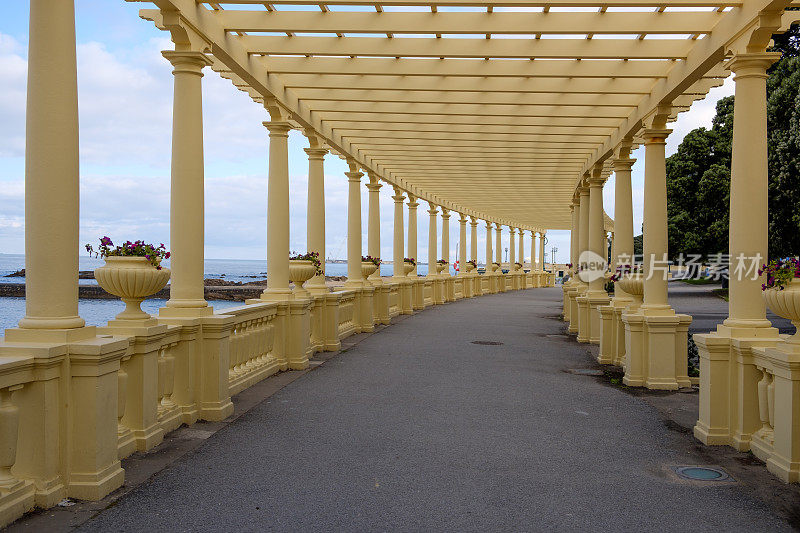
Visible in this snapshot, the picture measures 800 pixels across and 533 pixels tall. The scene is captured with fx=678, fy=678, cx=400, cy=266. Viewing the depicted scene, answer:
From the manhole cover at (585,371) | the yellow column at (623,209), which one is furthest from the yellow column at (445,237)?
the manhole cover at (585,371)

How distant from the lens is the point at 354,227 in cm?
1736

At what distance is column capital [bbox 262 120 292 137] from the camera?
11.4 m

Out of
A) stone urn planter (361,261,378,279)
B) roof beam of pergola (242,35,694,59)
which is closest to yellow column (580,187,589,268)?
stone urn planter (361,261,378,279)

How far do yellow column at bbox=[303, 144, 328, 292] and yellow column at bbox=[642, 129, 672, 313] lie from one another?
21.0 feet

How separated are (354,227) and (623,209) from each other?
7102 mm

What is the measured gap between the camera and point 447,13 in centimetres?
859

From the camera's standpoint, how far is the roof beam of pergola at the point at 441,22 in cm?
843

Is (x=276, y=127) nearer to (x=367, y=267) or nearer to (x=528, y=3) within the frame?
(x=528, y=3)

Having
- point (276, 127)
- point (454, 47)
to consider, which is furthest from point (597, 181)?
point (276, 127)

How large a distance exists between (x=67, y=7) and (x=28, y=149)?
112cm

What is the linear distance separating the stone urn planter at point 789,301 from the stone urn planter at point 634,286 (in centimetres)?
540

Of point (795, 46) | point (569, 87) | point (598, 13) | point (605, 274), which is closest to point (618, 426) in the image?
point (598, 13)

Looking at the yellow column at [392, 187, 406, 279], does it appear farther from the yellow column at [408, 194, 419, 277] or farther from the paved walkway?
the paved walkway

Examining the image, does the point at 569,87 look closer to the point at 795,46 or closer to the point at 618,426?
the point at 618,426
